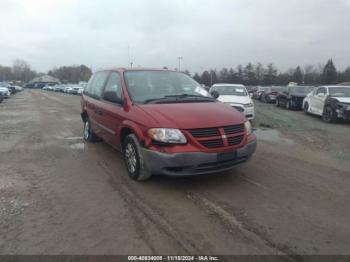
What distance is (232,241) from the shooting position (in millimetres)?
3281

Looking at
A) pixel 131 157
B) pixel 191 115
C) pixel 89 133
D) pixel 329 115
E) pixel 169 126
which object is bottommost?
pixel 329 115

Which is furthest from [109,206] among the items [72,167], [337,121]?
[337,121]

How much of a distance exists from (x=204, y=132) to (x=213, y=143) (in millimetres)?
206

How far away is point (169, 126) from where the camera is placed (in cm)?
443

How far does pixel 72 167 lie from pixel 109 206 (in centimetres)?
214

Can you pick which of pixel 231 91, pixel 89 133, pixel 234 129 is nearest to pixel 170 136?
pixel 234 129

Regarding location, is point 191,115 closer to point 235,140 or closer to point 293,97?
point 235,140

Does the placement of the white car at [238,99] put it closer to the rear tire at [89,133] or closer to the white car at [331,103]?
the white car at [331,103]

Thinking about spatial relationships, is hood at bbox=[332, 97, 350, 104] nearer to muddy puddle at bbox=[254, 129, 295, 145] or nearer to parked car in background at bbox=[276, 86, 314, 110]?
muddy puddle at bbox=[254, 129, 295, 145]

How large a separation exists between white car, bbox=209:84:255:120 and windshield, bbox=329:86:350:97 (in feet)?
14.3

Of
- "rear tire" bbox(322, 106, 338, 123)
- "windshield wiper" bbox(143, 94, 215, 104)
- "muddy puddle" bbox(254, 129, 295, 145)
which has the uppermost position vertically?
"windshield wiper" bbox(143, 94, 215, 104)

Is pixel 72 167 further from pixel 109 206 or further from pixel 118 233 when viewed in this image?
pixel 118 233

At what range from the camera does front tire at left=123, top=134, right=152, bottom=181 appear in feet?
15.8

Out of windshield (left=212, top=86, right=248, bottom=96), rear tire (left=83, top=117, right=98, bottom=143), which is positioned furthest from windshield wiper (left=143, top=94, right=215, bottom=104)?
windshield (left=212, top=86, right=248, bottom=96)
